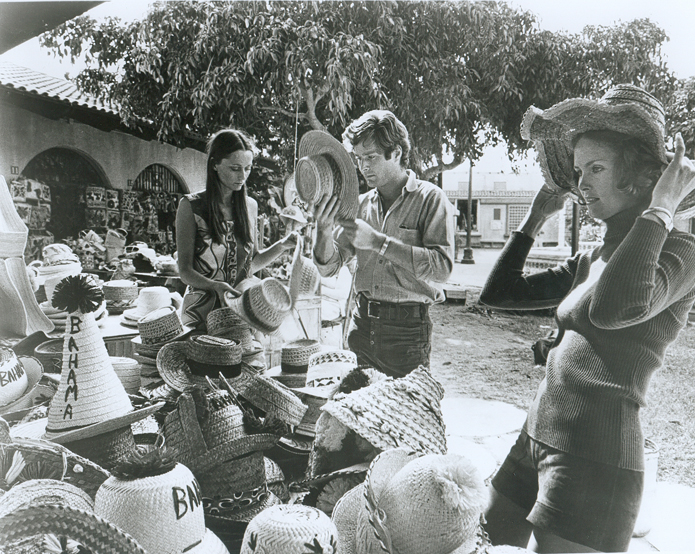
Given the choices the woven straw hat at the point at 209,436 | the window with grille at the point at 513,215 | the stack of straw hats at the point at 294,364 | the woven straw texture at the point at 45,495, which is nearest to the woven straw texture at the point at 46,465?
the woven straw texture at the point at 45,495

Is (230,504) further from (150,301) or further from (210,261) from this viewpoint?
(150,301)

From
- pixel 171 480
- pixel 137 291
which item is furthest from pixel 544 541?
pixel 137 291

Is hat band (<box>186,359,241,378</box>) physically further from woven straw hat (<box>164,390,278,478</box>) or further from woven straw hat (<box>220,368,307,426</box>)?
woven straw hat (<box>164,390,278,478</box>)

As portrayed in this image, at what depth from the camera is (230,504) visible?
1124 millimetres

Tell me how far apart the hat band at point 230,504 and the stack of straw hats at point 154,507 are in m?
0.20

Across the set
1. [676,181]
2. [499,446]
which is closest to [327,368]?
[499,446]

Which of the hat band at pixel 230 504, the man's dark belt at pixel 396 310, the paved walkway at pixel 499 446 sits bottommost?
the paved walkway at pixel 499 446

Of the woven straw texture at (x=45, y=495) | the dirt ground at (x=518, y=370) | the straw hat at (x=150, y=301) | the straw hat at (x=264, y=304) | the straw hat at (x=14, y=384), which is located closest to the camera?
the woven straw texture at (x=45, y=495)

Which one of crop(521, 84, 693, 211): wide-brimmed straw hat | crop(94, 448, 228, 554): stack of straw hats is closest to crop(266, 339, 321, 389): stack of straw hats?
crop(94, 448, 228, 554): stack of straw hats

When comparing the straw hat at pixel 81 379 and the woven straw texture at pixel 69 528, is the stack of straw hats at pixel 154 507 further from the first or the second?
the straw hat at pixel 81 379

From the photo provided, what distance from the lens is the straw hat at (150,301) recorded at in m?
2.09

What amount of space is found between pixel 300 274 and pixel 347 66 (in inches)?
29.1

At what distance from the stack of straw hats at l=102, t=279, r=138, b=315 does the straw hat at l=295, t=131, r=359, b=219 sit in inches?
47.5

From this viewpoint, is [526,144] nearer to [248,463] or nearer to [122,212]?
[248,463]
